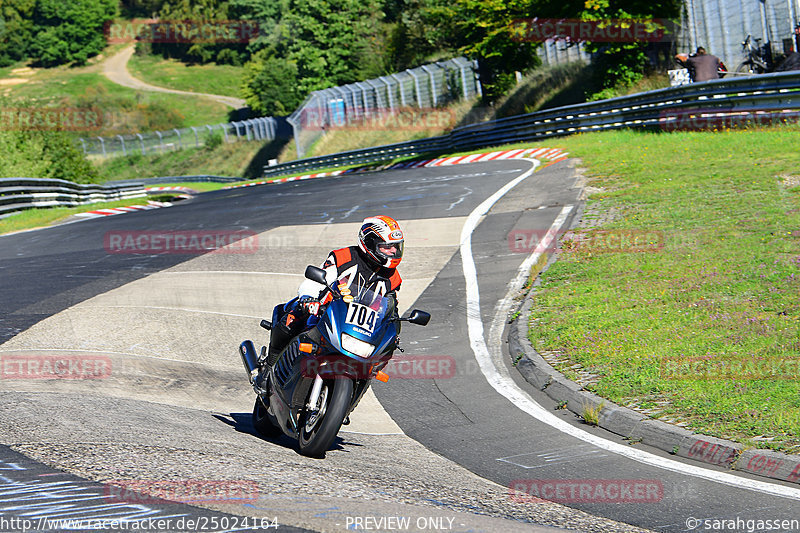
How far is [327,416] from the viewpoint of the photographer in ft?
21.5

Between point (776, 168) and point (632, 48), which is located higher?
point (632, 48)

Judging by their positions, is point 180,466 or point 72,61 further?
point 72,61

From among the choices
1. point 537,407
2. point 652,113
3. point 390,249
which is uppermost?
point 390,249

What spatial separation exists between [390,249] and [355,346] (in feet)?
3.46

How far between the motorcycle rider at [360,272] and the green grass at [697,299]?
248cm

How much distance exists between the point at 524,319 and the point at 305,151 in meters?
45.5

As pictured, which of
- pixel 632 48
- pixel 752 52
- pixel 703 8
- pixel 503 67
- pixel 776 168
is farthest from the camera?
pixel 503 67

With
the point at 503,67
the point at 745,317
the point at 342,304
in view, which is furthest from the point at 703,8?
the point at 342,304

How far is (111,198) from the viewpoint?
132 ft

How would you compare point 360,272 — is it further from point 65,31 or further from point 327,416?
point 65,31

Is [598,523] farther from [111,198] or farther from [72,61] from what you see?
[72,61]

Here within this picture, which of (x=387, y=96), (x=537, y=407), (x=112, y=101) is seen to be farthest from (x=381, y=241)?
(x=112, y=101)

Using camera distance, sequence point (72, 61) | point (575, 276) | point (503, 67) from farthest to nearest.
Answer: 1. point (72, 61)
2. point (503, 67)
3. point (575, 276)

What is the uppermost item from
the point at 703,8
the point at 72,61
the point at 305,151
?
the point at 72,61
